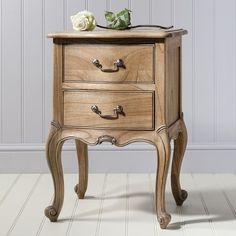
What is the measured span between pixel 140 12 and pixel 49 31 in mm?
460

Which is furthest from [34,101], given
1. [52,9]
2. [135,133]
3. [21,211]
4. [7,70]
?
[135,133]

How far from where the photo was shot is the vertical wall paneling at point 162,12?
3529mm

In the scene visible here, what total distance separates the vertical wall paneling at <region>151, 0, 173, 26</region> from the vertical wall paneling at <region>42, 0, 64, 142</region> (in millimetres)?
459

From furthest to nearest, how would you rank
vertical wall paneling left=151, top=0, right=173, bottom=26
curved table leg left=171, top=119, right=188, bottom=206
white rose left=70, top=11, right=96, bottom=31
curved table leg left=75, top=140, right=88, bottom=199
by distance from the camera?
vertical wall paneling left=151, top=0, right=173, bottom=26 < curved table leg left=75, top=140, right=88, bottom=199 < curved table leg left=171, top=119, right=188, bottom=206 < white rose left=70, top=11, right=96, bottom=31

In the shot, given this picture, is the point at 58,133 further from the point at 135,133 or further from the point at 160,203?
the point at 160,203

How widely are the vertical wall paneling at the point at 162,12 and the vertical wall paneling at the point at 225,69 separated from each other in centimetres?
23

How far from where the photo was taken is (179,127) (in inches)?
115

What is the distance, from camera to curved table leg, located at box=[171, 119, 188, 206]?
2959 millimetres

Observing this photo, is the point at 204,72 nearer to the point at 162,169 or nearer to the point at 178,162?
the point at 178,162

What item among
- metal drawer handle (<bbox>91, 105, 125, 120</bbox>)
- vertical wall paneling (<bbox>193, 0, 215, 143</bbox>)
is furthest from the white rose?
vertical wall paneling (<bbox>193, 0, 215, 143</bbox>)

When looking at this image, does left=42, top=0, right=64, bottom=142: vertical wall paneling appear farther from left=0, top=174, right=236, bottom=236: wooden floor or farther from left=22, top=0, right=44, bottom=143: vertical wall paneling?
left=0, top=174, right=236, bottom=236: wooden floor

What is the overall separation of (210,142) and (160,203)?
101 centimetres

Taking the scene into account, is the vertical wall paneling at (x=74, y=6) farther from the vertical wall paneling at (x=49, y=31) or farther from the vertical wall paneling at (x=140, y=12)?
the vertical wall paneling at (x=140, y=12)

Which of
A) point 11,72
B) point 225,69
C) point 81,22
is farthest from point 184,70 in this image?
point 81,22
